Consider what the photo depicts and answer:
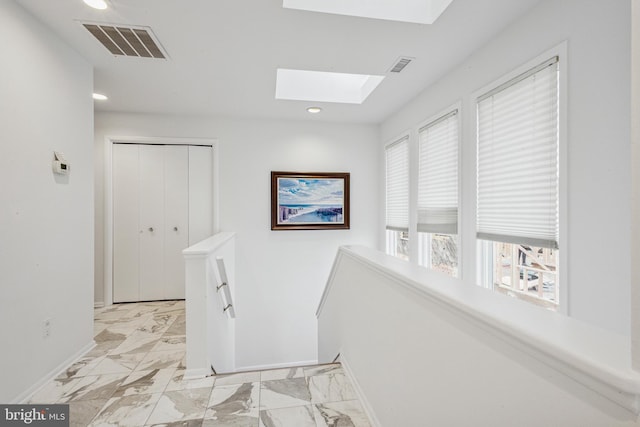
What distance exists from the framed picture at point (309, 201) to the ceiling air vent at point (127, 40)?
2.09 meters

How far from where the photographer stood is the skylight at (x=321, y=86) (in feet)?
11.3

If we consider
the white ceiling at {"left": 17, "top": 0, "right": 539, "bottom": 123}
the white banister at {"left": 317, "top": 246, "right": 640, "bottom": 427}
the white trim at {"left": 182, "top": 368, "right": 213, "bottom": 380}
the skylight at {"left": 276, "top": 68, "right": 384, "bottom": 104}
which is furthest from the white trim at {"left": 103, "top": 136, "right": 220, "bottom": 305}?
the white banister at {"left": 317, "top": 246, "right": 640, "bottom": 427}

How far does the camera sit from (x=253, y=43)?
2271 millimetres

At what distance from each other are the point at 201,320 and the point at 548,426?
6.41ft

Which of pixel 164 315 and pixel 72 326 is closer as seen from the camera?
pixel 72 326

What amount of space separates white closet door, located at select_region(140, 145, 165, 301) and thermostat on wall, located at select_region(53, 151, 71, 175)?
1743 mm

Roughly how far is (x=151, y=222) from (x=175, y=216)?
0.31m

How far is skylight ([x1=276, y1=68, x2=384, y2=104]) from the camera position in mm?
3439

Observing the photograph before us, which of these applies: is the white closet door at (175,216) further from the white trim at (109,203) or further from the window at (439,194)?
the window at (439,194)

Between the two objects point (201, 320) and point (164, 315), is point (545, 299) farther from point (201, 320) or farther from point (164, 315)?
point (164, 315)

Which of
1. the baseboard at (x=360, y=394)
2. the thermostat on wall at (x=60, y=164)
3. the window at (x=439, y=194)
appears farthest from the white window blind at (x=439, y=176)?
the thermostat on wall at (x=60, y=164)

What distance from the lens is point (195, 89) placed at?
313cm

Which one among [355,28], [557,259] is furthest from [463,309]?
[355,28]

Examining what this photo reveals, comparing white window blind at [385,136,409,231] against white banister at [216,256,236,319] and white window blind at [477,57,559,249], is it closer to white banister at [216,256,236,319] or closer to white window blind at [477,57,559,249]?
white window blind at [477,57,559,249]
